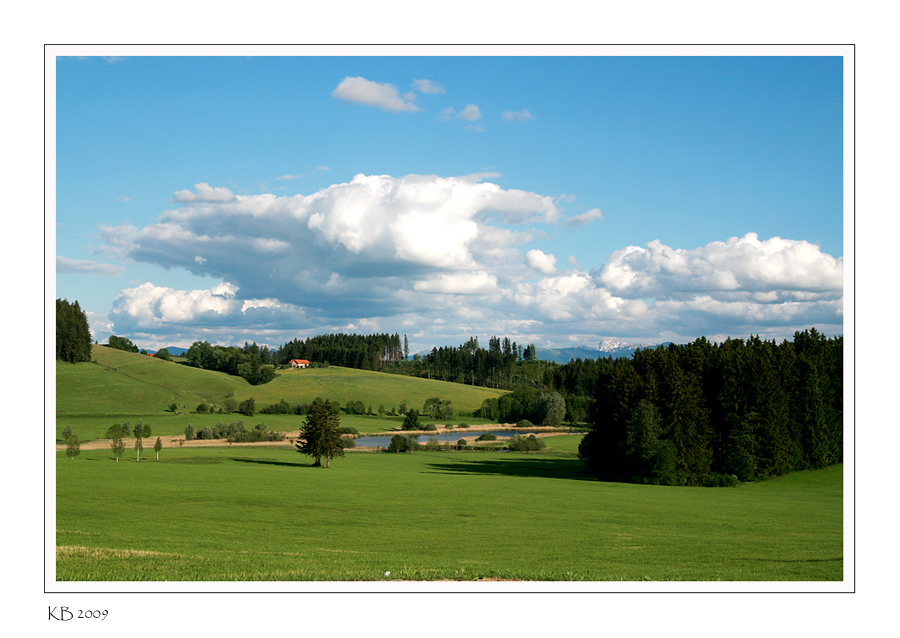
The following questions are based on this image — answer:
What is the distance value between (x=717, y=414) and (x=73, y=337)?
11714 cm

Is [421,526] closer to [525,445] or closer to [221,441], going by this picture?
[525,445]

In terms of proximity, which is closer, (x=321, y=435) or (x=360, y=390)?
(x=321, y=435)

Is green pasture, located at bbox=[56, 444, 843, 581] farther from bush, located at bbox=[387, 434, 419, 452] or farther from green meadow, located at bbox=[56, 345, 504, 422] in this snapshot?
green meadow, located at bbox=[56, 345, 504, 422]

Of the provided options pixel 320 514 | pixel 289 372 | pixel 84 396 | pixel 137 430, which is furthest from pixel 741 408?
pixel 289 372

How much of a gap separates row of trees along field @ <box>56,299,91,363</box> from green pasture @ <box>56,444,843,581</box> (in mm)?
65671

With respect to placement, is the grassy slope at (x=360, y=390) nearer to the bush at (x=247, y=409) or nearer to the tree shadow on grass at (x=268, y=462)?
the bush at (x=247, y=409)

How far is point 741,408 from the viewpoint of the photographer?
2285 inches

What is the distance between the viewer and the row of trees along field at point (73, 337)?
10831 centimetres

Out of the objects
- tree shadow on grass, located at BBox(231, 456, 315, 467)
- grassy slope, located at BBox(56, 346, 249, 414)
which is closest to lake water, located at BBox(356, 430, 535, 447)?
tree shadow on grass, located at BBox(231, 456, 315, 467)

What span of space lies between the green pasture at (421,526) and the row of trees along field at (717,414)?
13.8ft

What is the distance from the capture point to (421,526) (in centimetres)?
2783

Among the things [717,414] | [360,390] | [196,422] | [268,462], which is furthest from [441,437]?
[360,390]

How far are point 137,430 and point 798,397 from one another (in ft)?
Answer: 228
